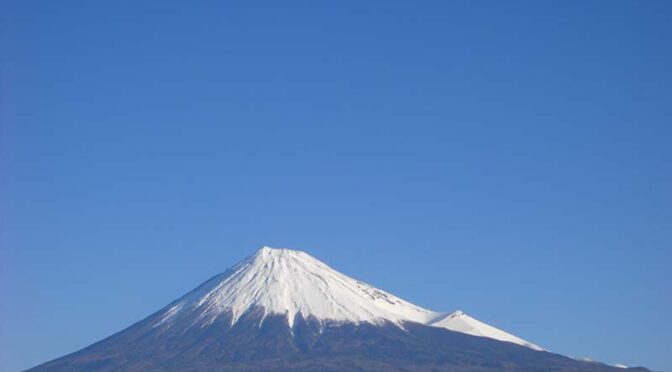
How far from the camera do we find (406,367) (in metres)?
199

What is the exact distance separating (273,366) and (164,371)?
17.2 meters

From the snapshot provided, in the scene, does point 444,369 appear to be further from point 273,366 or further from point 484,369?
point 273,366

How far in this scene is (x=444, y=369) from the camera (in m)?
200

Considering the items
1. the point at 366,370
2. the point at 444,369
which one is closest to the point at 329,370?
the point at 366,370

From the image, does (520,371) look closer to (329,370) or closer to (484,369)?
(484,369)

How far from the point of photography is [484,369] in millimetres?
199625

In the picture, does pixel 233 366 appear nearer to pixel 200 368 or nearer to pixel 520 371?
pixel 200 368

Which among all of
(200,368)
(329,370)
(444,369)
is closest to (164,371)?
(200,368)

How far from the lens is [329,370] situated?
194875mm

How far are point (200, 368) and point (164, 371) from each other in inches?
228

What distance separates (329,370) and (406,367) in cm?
1274

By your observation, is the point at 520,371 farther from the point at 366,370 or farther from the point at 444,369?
the point at 366,370

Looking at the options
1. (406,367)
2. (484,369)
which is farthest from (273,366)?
(484,369)

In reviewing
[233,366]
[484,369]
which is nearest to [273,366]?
[233,366]
